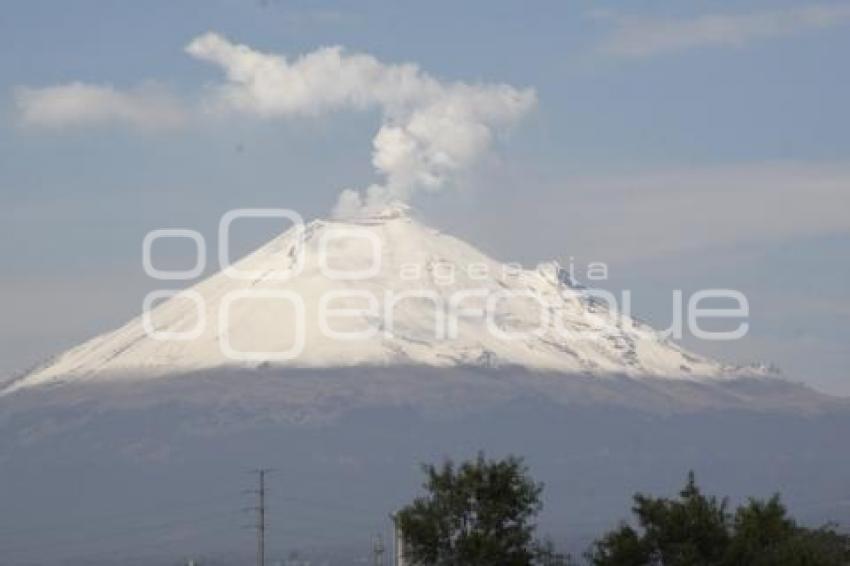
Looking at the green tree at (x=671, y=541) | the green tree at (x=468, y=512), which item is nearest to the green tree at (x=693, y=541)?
the green tree at (x=671, y=541)

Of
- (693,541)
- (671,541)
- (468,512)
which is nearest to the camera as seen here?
(693,541)

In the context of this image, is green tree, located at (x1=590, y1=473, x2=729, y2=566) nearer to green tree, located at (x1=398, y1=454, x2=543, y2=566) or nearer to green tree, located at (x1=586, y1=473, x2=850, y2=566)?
green tree, located at (x1=586, y1=473, x2=850, y2=566)

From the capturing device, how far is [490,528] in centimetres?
7125

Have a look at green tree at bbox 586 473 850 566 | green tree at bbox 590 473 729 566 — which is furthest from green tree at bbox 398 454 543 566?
green tree at bbox 586 473 850 566

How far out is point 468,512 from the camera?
7256 cm

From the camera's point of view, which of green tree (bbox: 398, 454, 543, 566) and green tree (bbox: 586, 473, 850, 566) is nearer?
green tree (bbox: 586, 473, 850, 566)

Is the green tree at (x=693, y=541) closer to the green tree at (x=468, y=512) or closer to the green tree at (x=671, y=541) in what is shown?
the green tree at (x=671, y=541)

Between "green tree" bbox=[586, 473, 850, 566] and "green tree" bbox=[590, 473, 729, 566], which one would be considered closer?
"green tree" bbox=[586, 473, 850, 566]

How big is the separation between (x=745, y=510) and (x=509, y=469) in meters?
8.43

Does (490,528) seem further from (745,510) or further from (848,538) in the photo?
(848,538)

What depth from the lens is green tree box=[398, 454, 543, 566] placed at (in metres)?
71.3

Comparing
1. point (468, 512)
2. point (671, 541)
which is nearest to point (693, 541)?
point (671, 541)

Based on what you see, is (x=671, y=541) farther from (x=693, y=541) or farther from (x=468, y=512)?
(x=468, y=512)

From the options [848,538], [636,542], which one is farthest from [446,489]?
[848,538]
